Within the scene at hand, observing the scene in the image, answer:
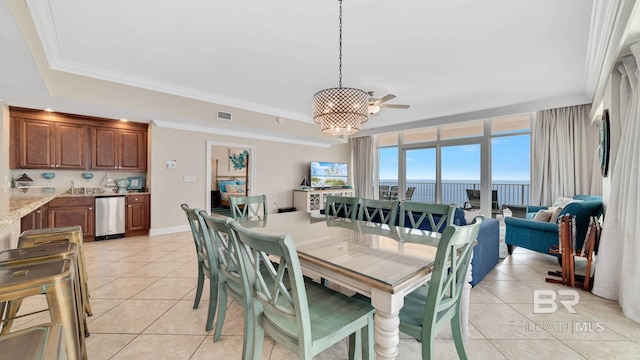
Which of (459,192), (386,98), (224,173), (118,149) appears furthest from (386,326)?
(224,173)

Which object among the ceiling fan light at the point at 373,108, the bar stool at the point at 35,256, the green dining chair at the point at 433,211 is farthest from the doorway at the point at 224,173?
the green dining chair at the point at 433,211

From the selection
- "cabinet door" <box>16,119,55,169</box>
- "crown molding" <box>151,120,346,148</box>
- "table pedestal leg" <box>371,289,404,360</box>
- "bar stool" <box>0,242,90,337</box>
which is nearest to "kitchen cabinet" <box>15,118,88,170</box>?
"cabinet door" <box>16,119,55,169</box>

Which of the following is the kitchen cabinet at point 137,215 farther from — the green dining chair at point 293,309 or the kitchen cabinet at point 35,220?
the green dining chair at point 293,309

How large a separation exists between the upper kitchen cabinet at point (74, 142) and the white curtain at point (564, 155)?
24.4 feet

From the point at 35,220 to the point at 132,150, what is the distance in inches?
64.7

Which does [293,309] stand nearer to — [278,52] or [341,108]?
[341,108]

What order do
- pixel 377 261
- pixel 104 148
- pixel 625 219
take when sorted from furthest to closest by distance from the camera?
pixel 104 148
pixel 625 219
pixel 377 261

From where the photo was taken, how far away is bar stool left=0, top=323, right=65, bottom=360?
677 millimetres

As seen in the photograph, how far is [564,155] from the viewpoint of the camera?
4.63 meters

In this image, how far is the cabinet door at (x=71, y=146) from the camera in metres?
4.09

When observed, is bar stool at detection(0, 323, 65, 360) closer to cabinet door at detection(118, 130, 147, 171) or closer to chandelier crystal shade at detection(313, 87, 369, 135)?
chandelier crystal shade at detection(313, 87, 369, 135)

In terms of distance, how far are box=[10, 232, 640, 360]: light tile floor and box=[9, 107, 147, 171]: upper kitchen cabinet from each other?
2325 mm

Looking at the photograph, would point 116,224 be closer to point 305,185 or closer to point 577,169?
point 305,185

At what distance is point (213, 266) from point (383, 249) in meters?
1.15
